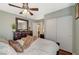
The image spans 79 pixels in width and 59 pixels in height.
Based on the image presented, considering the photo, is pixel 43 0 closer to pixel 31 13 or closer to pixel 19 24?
pixel 31 13

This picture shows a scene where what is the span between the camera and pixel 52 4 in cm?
131

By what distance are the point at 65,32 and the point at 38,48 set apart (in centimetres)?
43

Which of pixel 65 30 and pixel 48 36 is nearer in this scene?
pixel 65 30

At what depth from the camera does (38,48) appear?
142cm

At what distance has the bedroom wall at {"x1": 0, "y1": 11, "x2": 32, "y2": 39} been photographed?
4.35 feet

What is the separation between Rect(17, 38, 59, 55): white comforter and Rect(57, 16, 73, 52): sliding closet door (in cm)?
11

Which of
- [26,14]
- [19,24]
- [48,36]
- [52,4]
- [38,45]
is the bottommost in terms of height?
[38,45]

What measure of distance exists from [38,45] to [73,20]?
588mm

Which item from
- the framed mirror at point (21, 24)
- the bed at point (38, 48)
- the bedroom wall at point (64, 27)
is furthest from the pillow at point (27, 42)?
the bedroom wall at point (64, 27)

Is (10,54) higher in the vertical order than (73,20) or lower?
lower

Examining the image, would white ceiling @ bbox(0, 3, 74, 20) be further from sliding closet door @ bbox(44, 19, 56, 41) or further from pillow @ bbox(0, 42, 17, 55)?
pillow @ bbox(0, 42, 17, 55)

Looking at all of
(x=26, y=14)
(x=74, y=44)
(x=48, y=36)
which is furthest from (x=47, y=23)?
(x=74, y=44)

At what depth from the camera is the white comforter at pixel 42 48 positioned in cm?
135

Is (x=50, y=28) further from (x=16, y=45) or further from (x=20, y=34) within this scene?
(x=16, y=45)
